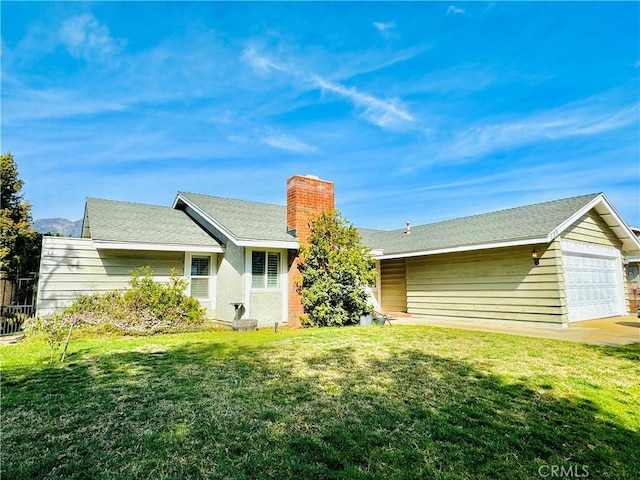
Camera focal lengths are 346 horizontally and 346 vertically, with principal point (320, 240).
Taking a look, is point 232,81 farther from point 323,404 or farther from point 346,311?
point 323,404

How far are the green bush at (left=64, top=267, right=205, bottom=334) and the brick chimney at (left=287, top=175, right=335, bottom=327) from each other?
295cm

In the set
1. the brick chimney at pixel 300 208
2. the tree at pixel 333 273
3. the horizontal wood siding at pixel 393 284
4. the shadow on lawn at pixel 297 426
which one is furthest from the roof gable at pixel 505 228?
the shadow on lawn at pixel 297 426

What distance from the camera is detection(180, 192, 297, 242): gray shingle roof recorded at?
439 inches

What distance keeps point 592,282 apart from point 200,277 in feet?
47.5

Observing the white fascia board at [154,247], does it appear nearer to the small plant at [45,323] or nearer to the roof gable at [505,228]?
the small plant at [45,323]

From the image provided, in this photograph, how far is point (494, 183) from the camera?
24.5m

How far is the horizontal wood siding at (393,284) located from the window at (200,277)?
8498mm

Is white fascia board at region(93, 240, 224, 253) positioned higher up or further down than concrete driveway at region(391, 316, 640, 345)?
higher up

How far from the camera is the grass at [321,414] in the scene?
287cm

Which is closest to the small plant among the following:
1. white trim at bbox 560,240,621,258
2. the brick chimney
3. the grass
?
the grass

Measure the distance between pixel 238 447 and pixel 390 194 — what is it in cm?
2524

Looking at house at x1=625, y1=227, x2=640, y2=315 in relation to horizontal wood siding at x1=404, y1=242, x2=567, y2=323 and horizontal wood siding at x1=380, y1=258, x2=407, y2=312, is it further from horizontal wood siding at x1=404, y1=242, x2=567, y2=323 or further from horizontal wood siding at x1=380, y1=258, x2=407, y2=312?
horizontal wood siding at x1=380, y1=258, x2=407, y2=312

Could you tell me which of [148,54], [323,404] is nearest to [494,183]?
[148,54]

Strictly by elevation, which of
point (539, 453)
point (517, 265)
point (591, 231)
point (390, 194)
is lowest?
point (539, 453)
